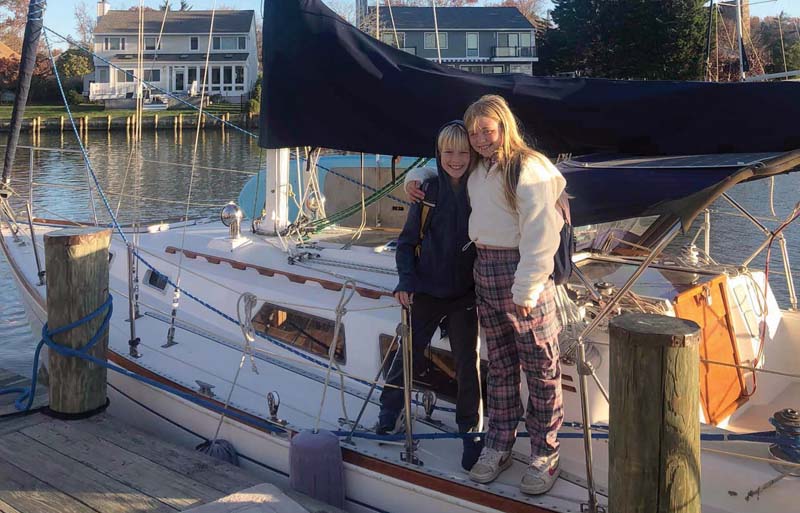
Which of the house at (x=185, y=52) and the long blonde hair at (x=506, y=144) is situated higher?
the house at (x=185, y=52)

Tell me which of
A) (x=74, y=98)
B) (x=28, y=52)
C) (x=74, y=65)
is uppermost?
(x=74, y=65)

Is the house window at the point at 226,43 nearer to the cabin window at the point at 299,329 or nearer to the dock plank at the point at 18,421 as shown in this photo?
the cabin window at the point at 299,329

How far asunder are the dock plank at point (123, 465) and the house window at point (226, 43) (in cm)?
5105

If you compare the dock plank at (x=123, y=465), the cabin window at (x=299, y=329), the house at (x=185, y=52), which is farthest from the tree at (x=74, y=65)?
the dock plank at (x=123, y=465)

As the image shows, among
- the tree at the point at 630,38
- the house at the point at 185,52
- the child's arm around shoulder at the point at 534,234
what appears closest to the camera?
the child's arm around shoulder at the point at 534,234

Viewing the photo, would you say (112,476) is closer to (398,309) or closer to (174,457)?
(174,457)

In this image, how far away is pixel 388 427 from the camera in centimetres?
418

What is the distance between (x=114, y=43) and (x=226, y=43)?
23.9 feet

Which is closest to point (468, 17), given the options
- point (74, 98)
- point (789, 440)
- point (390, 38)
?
point (390, 38)

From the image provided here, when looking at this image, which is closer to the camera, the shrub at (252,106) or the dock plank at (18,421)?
the dock plank at (18,421)

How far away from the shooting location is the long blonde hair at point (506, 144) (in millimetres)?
3291

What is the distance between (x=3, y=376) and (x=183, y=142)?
31354 millimetres

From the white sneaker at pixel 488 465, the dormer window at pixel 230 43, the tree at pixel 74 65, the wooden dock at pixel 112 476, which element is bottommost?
the wooden dock at pixel 112 476

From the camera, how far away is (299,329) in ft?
17.0
